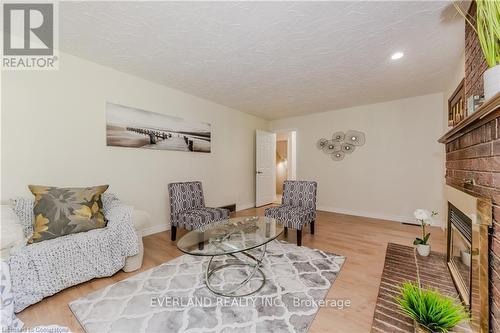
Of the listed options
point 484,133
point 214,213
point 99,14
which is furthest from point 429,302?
point 99,14

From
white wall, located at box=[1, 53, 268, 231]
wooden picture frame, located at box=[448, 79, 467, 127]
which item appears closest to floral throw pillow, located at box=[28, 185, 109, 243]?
white wall, located at box=[1, 53, 268, 231]

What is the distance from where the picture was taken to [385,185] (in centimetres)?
434

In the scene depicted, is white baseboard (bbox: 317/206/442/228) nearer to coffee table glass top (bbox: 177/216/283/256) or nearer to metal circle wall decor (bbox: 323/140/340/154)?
metal circle wall decor (bbox: 323/140/340/154)

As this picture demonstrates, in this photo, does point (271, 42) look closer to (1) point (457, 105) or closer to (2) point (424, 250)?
(1) point (457, 105)

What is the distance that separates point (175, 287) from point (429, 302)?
1.85m

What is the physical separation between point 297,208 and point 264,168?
2487 millimetres

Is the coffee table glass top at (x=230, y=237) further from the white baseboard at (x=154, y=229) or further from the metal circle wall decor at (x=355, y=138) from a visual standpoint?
the metal circle wall decor at (x=355, y=138)

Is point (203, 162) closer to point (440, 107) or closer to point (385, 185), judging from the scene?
point (385, 185)

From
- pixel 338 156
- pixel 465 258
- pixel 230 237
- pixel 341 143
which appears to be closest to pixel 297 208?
pixel 230 237

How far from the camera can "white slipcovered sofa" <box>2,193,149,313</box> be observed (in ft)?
5.31
